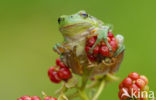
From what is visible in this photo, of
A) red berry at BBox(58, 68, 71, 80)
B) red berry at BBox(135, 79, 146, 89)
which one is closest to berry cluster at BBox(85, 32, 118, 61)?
red berry at BBox(58, 68, 71, 80)

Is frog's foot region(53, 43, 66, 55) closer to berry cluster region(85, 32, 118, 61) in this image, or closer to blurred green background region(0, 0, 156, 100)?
berry cluster region(85, 32, 118, 61)

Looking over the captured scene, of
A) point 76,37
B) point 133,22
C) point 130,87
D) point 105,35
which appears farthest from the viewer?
point 133,22

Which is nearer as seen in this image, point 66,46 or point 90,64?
point 90,64

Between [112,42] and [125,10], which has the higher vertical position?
[112,42]

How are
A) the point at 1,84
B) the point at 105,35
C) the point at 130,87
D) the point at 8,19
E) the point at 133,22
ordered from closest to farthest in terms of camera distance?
the point at 130,87, the point at 105,35, the point at 1,84, the point at 133,22, the point at 8,19

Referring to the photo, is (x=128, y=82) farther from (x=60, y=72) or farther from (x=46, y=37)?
(x=46, y=37)

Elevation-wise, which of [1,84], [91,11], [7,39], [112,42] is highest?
[112,42]

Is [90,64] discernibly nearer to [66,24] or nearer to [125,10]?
[66,24]

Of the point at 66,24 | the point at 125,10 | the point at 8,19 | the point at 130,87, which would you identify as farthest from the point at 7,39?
the point at 130,87
